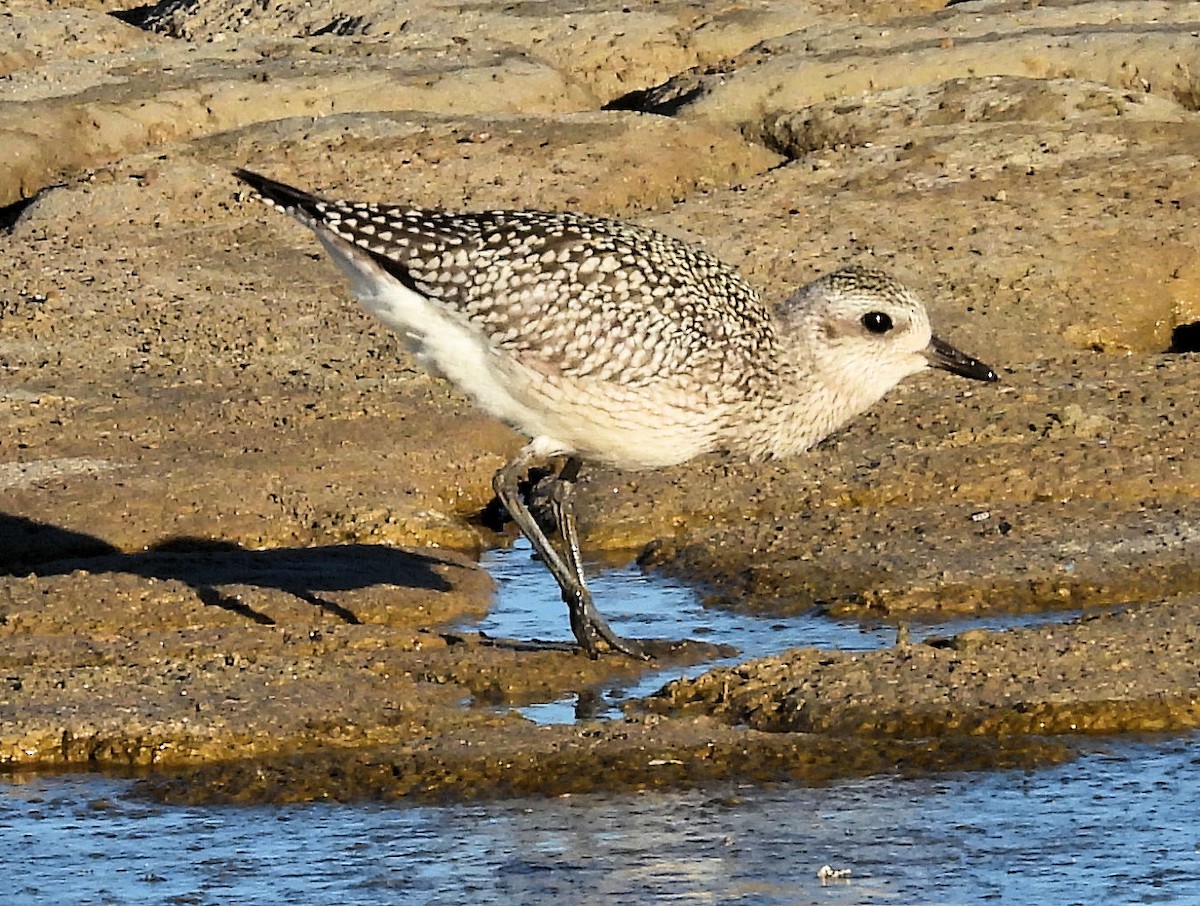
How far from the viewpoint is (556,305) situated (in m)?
8.34

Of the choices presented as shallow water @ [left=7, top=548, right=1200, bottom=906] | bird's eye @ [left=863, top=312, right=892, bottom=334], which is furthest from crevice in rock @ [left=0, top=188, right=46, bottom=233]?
shallow water @ [left=7, top=548, right=1200, bottom=906]

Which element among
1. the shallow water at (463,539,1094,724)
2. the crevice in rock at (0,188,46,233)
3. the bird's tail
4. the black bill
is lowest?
the shallow water at (463,539,1094,724)

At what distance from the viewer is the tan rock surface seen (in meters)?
7.54

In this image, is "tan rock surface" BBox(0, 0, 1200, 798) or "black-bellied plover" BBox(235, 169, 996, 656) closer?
"tan rock surface" BBox(0, 0, 1200, 798)

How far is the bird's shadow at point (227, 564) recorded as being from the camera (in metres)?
8.91

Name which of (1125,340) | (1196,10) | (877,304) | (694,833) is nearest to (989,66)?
(1196,10)

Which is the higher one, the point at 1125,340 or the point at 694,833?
the point at 1125,340

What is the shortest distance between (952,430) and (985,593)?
1.98 metres

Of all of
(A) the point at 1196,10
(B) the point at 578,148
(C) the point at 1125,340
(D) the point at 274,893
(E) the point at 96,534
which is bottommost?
(D) the point at 274,893

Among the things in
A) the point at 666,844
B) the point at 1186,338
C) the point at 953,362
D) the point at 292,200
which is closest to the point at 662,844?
the point at 666,844

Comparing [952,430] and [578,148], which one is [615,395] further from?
[578,148]

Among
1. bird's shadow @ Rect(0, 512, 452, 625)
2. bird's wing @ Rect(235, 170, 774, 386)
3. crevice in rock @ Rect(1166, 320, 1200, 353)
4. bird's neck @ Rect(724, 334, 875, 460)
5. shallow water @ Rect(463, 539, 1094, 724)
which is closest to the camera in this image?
shallow water @ Rect(463, 539, 1094, 724)

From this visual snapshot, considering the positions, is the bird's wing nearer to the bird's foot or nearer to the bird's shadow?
the bird's foot

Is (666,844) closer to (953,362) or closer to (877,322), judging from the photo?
(877,322)
